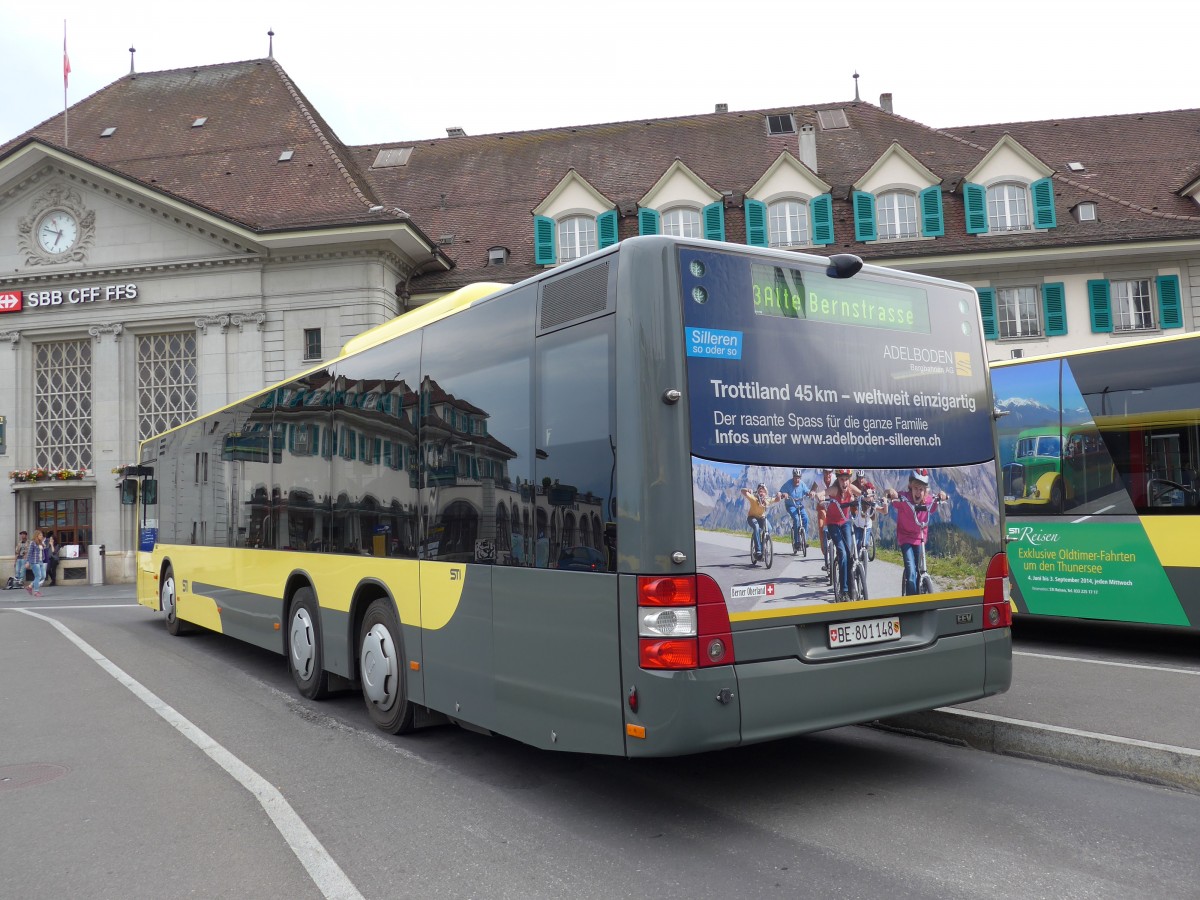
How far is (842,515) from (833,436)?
1.34ft

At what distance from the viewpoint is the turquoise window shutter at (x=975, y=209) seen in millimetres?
28656

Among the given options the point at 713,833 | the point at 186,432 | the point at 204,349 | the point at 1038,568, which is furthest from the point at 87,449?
the point at 713,833

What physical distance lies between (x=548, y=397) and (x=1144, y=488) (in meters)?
6.85

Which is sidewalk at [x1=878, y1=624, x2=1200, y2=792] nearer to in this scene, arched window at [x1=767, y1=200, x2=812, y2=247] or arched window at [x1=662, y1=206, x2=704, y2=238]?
arched window at [x1=767, y1=200, x2=812, y2=247]

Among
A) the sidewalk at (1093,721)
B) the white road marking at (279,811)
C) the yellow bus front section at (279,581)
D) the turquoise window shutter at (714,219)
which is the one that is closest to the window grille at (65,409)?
the yellow bus front section at (279,581)

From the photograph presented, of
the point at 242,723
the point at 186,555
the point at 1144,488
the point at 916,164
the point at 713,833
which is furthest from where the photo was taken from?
the point at 916,164

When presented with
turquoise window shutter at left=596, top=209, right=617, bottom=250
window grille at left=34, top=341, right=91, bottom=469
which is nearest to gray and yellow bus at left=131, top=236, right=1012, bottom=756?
turquoise window shutter at left=596, top=209, right=617, bottom=250

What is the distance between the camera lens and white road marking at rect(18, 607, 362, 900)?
4.31 metres

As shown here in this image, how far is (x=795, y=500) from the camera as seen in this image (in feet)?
16.4

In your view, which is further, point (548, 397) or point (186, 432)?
point (186, 432)

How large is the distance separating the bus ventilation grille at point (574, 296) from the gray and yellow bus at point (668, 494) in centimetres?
1

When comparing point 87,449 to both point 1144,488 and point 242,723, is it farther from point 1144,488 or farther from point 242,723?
point 1144,488

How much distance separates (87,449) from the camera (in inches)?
1224

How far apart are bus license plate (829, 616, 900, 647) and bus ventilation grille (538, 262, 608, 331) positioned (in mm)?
2008
